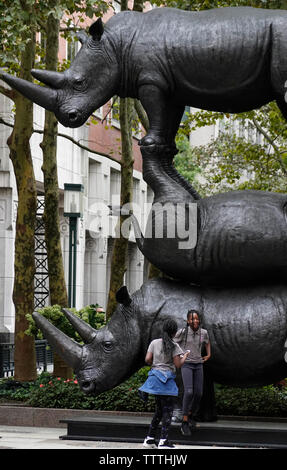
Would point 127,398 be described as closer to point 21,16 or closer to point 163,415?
point 163,415

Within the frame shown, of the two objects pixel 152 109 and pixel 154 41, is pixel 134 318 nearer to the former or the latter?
pixel 152 109

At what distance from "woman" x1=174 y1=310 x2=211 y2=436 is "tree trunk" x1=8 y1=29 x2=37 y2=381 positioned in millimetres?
7512

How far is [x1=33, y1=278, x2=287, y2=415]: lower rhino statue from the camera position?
11409mm

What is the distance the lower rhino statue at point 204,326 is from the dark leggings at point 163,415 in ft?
2.17

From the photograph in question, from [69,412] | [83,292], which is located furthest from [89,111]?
[83,292]

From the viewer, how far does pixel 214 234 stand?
1145 centimetres

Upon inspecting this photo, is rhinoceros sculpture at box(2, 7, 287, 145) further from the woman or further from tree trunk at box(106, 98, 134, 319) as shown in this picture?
tree trunk at box(106, 98, 134, 319)

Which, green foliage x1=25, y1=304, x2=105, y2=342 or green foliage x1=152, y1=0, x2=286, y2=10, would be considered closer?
green foliage x1=25, y1=304, x2=105, y2=342

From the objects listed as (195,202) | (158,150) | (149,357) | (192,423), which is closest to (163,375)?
(149,357)

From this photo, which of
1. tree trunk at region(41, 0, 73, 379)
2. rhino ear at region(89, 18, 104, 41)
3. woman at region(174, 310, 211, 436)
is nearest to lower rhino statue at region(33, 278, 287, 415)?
woman at region(174, 310, 211, 436)

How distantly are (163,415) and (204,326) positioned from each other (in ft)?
3.75

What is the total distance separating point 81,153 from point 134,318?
2586 cm

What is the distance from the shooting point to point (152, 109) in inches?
452

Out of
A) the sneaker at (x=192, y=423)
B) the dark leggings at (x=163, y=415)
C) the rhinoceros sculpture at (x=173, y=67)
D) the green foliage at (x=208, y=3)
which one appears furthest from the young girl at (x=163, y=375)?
the green foliage at (x=208, y=3)
